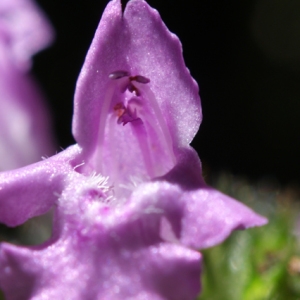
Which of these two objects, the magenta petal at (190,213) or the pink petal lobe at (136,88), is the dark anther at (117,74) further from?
the magenta petal at (190,213)

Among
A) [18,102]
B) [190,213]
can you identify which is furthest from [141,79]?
[18,102]

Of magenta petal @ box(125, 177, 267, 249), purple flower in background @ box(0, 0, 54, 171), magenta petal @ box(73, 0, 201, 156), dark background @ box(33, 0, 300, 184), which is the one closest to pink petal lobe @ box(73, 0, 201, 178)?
magenta petal @ box(73, 0, 201, 156)

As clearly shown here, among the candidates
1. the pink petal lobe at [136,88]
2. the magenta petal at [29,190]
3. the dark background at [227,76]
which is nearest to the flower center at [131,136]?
the pink petal lobe at [136,88]

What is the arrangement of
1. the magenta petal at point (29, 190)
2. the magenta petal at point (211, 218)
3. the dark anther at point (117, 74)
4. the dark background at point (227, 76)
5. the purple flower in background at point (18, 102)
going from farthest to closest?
1. the dark background at point (227, 76)
2. the purple flower in background at point (18, 102)
3. the dark anther at point (117, 74)
4. the magenta petal at point (29, 190)
5. the magenta petal at point (211, 218)

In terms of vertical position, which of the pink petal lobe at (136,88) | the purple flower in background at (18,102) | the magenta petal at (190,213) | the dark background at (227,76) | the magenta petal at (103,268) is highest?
the pink petal lobe at (136,88)

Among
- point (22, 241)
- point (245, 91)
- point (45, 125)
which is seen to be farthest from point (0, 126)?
point (245, 91)
